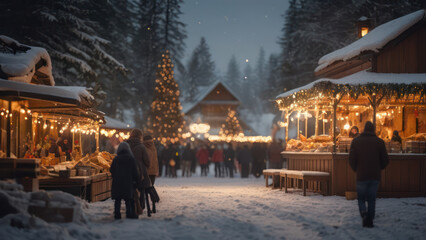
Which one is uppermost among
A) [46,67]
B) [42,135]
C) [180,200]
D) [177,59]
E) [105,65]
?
[177,59]

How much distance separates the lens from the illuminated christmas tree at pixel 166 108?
43.0 m

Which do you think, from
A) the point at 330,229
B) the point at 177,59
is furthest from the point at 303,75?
the point at 330,229

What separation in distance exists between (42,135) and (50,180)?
788 centimetres

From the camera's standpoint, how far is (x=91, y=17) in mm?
35406

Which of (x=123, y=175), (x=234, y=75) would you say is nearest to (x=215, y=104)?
(x=123, y=175)

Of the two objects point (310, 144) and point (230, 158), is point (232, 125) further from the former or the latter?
point (310, 144)

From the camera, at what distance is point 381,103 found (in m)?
19.1

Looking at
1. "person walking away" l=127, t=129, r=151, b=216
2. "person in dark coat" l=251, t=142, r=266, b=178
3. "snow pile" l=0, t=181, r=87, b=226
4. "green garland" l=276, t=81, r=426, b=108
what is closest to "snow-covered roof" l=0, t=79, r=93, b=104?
"person walking away" l=127, t=129, r=151, b=216

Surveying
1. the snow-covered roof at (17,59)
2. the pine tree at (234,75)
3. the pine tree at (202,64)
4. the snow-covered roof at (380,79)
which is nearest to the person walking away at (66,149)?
the snow-covered roof at (17,59)

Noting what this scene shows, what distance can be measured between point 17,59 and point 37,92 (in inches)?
158

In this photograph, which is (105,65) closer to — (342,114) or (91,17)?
(91,17)

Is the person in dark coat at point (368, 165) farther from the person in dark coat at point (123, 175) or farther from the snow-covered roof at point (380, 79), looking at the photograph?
the snow-covered roof at point (380, 79)

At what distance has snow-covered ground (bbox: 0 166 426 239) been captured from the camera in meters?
8.19

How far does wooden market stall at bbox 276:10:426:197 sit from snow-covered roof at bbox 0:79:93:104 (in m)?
7.50
